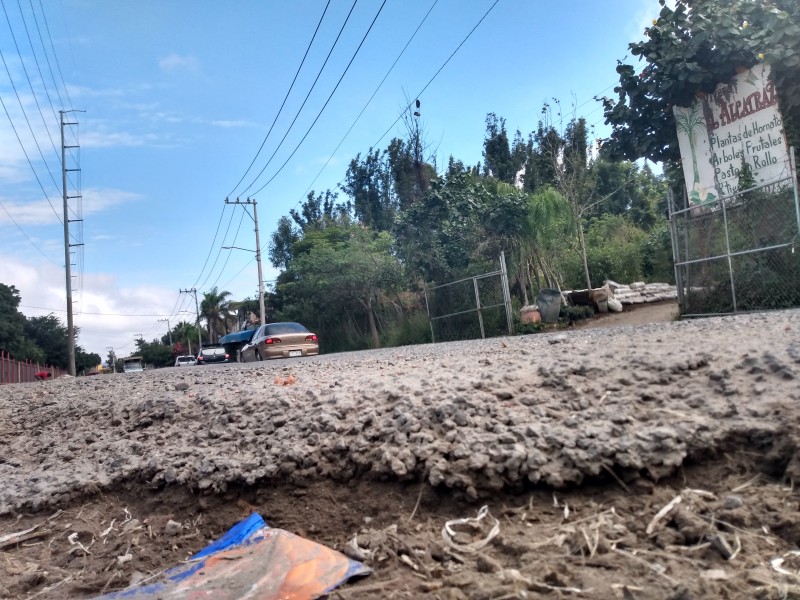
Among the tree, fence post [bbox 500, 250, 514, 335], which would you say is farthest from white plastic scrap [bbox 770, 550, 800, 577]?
fence post [bbox 500, 250, 514, 335]

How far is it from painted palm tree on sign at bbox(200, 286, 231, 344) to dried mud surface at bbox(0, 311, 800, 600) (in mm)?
63739

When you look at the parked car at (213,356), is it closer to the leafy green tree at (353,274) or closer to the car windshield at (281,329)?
the leafy green tree at (353,274)

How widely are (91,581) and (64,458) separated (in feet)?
5.24

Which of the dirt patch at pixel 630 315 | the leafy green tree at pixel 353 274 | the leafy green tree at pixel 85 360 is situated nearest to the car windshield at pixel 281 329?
the leafy green tree at pixel 353 274

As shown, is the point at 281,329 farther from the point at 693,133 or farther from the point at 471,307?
the point at 693,133

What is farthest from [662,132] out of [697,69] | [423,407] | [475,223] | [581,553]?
[581,553]

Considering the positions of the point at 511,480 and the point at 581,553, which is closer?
the point at 581,553

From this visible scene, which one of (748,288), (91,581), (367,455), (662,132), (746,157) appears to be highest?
(662,132)

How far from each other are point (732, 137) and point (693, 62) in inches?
47.6

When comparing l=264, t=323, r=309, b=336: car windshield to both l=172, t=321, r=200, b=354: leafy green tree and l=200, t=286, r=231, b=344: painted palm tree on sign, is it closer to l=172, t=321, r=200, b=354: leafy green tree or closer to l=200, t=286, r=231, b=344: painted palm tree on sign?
l=200, t=286, r=231, b=344: painted palm tree on sign

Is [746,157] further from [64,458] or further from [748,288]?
[64,458]

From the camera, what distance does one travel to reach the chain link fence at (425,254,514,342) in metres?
15.4

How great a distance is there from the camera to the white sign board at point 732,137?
9.18 metres

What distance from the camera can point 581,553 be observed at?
2191 millimetres
